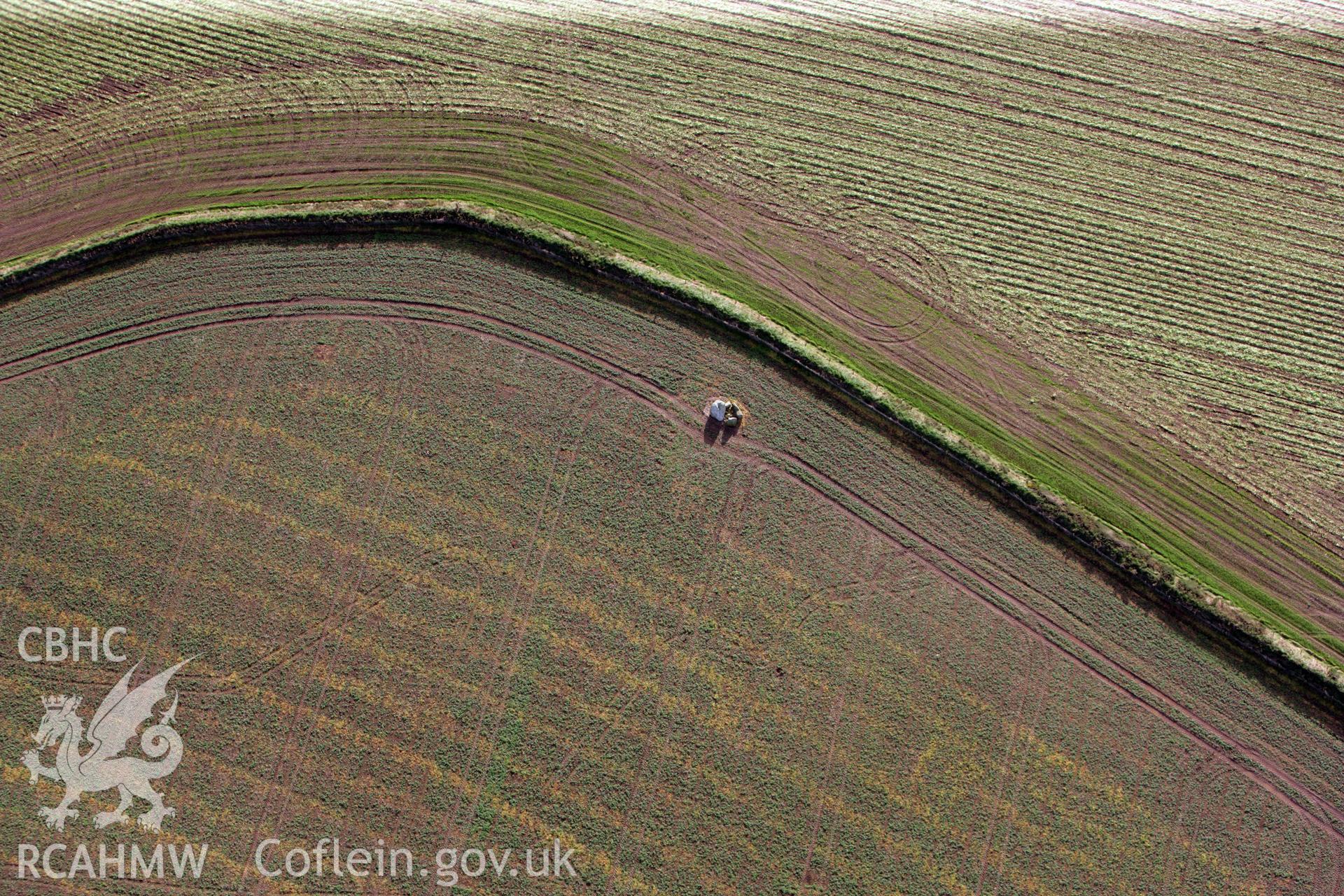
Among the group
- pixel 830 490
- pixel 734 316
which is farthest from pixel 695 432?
pixel 830 490

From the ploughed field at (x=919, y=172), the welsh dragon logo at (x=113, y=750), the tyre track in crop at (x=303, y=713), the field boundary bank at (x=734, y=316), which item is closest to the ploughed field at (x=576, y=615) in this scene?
the tyre track in crop at (x=303, y=713)

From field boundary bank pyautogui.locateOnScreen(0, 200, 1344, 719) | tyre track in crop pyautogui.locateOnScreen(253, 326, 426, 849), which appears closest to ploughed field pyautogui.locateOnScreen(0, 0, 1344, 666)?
field boundary bank pyautogui.locateOnScreen(0, 200, 1344, 719)

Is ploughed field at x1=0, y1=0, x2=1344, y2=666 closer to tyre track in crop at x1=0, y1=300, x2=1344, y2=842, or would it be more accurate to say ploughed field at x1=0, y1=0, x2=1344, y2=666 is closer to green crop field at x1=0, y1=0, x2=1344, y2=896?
green crop field at x1=0, y1=0, x2=1344, y2=896

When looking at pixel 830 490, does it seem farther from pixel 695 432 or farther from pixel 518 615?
pixel 518 615

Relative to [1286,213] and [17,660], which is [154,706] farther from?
[1286,213]

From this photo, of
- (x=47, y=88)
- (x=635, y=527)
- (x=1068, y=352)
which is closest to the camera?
(x=635, y=527)

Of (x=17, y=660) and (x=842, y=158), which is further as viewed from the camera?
(x=842, y=158)

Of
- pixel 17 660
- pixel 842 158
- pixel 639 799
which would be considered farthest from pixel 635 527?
pixel 17 660

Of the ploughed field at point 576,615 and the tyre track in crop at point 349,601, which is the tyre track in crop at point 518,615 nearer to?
the ploughed field at point 576,615
